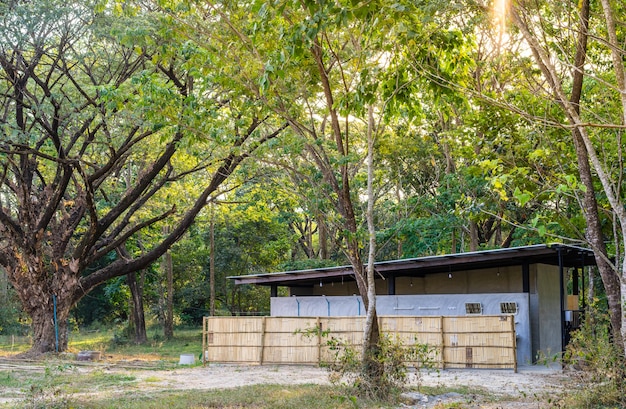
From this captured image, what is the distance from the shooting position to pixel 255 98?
11.0m

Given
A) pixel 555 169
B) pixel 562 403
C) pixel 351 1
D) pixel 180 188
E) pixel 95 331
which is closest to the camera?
pixel 351 1

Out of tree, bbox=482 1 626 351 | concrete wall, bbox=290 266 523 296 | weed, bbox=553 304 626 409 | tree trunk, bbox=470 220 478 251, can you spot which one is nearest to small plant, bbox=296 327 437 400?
weed, bbox=553 304 626 409

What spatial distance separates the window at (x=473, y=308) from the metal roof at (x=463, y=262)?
1.07 meters

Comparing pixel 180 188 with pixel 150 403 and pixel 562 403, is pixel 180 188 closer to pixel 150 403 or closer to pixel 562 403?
pixel 150 403

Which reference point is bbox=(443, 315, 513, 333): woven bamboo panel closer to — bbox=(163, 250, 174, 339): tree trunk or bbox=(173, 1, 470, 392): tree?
bbox=(173, 1, 470, 392): tree

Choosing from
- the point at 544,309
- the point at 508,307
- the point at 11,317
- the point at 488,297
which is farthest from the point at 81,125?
the point at 11,317

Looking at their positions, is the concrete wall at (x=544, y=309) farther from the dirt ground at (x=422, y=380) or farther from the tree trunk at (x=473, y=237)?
the tree trunk at (x=473, y=237)

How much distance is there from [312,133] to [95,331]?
27872 mm

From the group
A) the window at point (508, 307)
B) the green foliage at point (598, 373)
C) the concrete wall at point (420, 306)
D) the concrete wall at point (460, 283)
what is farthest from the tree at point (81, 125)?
the window at point (508, 307)

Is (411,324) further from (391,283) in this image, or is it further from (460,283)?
(460,283)

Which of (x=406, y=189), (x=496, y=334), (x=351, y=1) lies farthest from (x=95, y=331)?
(x=351, y=1)

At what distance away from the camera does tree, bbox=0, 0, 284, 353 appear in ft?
37.9

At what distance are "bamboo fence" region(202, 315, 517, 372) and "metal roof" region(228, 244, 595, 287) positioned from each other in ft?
5.62

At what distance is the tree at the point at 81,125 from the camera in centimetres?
1154
